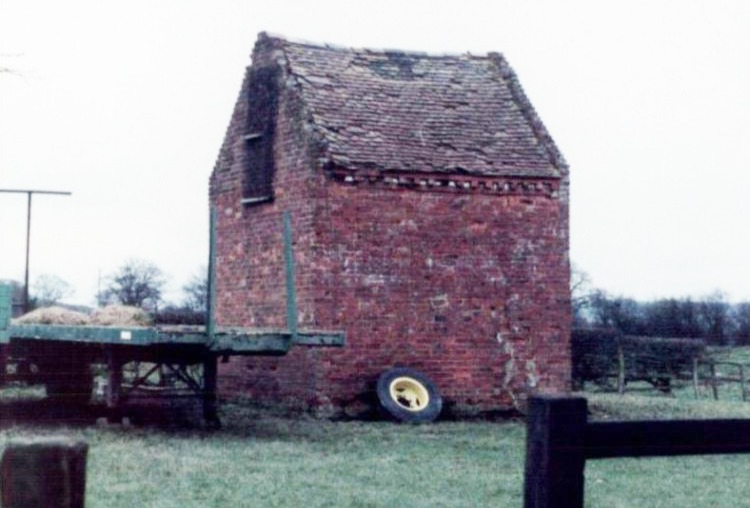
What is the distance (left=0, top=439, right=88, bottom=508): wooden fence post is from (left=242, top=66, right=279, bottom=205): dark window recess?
17614mm

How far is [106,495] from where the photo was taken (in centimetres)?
1003

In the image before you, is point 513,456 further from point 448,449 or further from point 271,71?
point 271,71

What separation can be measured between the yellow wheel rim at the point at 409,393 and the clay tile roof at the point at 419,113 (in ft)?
10.9

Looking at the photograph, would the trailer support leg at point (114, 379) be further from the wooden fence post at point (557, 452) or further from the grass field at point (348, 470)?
the wooden fence post at point (557, 452)

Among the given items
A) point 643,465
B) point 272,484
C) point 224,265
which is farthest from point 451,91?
point 272,484

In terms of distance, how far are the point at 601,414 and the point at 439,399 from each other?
342 centimetres

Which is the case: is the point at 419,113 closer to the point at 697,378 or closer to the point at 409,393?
the point at 409,393

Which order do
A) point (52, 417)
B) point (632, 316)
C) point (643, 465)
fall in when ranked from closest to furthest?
point (643, 465), point (52, 417), point (632, 316)

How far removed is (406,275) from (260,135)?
3678 millimetres

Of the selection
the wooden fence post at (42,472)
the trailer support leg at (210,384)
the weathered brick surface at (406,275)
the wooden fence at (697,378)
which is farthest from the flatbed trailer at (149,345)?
the wooden fence at (697,378)

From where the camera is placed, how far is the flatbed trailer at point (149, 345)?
13953mm

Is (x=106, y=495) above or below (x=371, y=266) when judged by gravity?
below

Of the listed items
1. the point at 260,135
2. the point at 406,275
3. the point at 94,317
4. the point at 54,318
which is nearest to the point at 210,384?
the point at 94,317

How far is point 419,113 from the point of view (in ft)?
68.0
